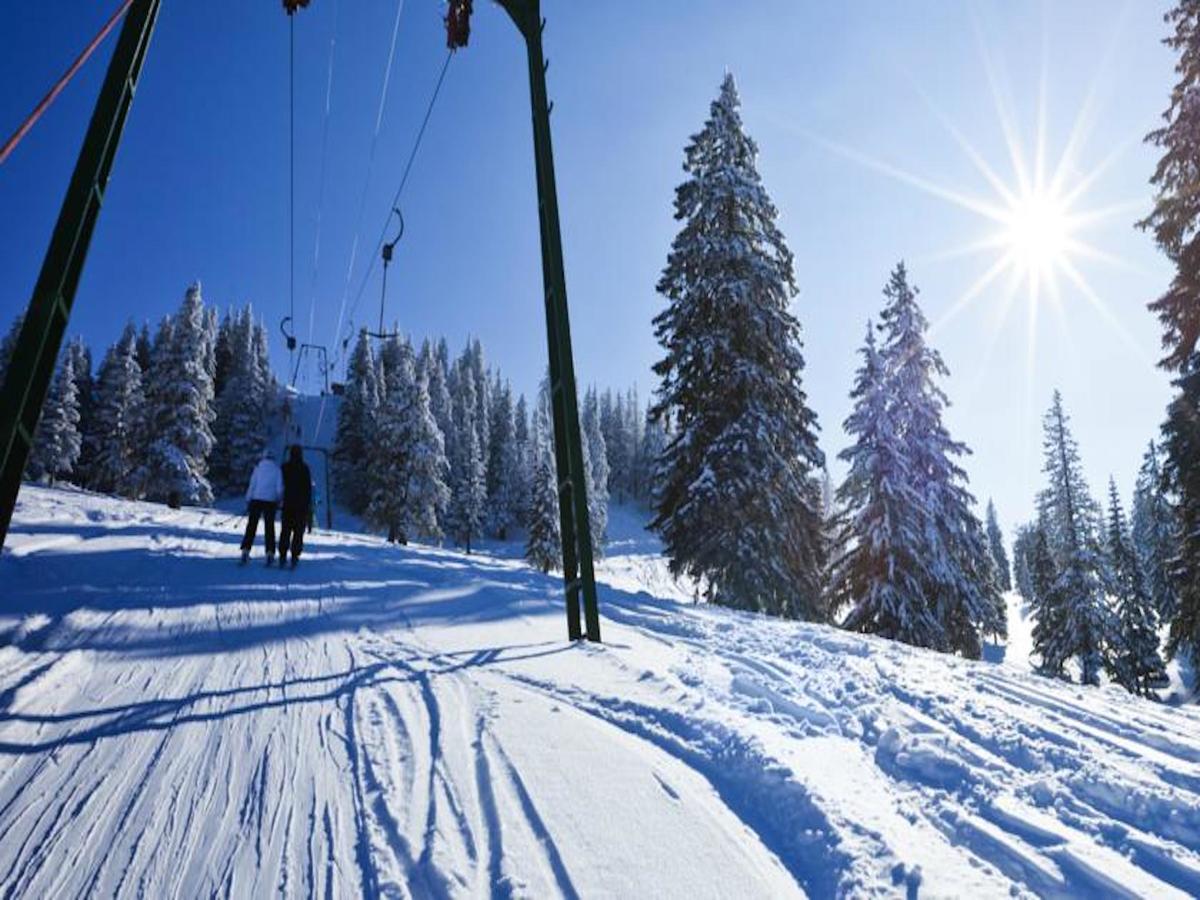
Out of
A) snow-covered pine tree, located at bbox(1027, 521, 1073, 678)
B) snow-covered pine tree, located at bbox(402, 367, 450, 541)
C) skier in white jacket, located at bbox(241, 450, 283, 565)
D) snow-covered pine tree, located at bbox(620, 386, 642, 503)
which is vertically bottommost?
snow-covered pine tree, located at bbox(1027, 521, 1073, 678)

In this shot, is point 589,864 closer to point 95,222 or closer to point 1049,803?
point 1049,803

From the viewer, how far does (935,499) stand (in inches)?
731

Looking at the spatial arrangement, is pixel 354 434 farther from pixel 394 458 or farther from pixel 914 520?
pixel 914 520

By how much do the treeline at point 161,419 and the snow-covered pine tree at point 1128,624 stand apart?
40.4 meters

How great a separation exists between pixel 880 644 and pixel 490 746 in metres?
4.93

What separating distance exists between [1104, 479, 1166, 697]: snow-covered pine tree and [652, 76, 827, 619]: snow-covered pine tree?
18919 millimetres

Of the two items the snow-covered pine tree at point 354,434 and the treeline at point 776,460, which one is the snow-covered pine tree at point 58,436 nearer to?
the snow-covered pine tree at point 354,434

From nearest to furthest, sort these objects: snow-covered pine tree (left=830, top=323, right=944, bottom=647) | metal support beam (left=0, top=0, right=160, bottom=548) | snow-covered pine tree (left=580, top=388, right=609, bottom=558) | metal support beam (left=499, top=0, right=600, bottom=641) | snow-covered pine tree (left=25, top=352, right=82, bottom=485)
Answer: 1. metal support beam (left=0, top=0, right=160, bottom=548)
2. metal support beam (left=499, top=0, right=600, bottom=641)
3. snow-covered pine tree (left=830, top=323, right=944, bottom=647)
4. snow-covered pine tree (left=25, top=352, right=82, bottom=485)
5. snow-covered pine tree (left=580, top=388, right=609, bottom=558)

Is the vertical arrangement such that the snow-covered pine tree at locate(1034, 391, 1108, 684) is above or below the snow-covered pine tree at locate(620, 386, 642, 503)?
below

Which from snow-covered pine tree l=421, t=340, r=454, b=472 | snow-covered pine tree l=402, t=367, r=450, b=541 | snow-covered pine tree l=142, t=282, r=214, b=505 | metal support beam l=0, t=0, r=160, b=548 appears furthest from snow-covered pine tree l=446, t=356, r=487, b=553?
metal support beam l=0, t=0, r=160, b=548

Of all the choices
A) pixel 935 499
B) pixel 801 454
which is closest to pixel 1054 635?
pixel 935 499

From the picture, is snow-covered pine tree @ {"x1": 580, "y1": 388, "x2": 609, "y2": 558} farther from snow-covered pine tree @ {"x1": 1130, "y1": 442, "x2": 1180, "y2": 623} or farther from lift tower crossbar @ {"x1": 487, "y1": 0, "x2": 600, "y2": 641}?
lift tower crossbar @ {"x1": 487, "y1": 0, "x2": 600, "y2": 641}

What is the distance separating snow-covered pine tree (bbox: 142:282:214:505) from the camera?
39.3m

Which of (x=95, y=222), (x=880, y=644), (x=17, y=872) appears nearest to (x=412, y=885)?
(x=17, y=872)
